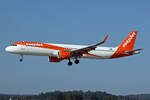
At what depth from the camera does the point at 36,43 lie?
198 feet

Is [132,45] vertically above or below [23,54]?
above

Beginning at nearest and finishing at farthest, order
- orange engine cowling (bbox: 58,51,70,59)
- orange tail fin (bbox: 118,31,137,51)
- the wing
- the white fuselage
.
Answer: the white fuselage < orange engine cowling (bbox: 58,51,70,59) < the wing < orange tail fin (bbox: 118,31,137,51)

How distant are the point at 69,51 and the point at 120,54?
15.0 metres

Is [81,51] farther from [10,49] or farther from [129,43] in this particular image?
[129,43]

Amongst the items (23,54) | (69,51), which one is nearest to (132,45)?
(69,51)

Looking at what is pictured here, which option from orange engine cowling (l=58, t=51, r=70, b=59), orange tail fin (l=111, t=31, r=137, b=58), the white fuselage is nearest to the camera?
the white fuselage

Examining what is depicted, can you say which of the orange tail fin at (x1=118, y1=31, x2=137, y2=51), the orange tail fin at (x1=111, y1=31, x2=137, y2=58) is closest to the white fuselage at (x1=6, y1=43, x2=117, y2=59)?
the orange tail fin at (x1=111, y1=31, x2=137, y2=58)

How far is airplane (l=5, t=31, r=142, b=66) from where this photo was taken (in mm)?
59688

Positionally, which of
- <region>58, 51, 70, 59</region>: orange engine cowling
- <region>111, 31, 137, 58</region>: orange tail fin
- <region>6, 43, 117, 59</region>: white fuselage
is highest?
<region>111, 31, 137, 58</region>: orange tail fin

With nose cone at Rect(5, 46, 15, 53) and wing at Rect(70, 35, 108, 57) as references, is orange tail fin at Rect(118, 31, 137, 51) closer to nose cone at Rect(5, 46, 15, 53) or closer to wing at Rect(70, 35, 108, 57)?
wing at Rect(70, 35, 108, 57)

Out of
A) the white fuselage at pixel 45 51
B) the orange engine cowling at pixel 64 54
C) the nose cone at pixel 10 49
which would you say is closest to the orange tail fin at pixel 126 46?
the white fuselage at pixel 45 51

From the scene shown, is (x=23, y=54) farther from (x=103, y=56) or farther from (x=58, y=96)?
(x=58, y=96)

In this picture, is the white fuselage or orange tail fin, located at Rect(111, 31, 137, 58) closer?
the white fuselage

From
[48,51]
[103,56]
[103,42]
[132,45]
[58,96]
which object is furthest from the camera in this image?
[58,96]
